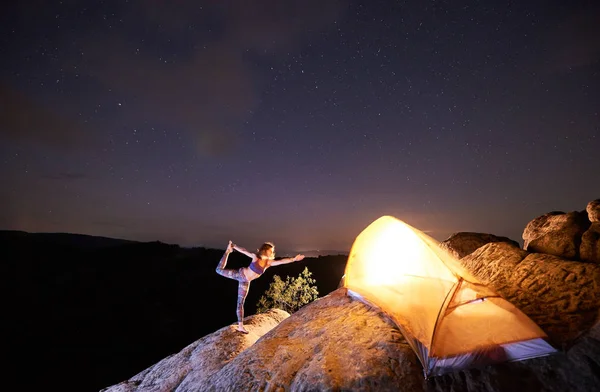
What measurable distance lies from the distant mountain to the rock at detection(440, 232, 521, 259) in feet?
325

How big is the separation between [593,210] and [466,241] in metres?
4.69

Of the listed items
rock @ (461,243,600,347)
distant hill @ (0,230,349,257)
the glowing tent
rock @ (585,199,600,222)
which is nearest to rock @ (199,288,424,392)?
the glowing tent

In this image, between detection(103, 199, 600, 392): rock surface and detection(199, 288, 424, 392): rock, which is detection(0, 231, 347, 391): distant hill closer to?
detection(103, 199, 600, 392): rock surface

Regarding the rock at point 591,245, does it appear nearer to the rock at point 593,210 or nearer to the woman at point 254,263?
the rock at point 593,210

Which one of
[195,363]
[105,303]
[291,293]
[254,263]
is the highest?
[254,263]

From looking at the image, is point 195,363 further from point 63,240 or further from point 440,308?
point 63,240

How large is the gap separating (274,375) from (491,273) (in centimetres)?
702

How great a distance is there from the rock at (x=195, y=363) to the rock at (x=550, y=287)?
26.6 ft

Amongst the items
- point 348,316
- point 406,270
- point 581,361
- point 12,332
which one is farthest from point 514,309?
point 12,332

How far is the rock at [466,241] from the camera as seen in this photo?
1193cm

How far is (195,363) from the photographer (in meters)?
9.12

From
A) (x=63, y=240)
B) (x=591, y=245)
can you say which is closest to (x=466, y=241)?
(x=591, y=245)

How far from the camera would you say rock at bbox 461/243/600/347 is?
5.49 meters

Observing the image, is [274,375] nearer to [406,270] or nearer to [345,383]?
[345,383]
